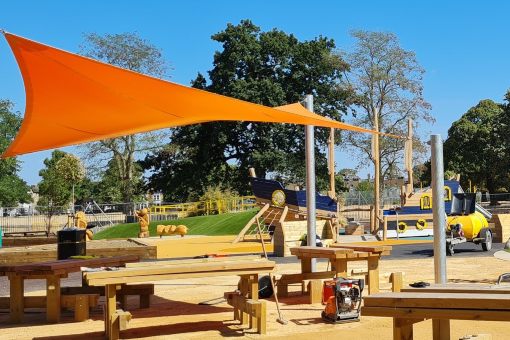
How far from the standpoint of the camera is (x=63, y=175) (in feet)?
143

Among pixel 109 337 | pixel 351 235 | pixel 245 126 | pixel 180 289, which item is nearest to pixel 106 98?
pixel 109 337

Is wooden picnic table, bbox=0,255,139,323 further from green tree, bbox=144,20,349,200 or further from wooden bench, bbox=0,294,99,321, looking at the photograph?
green tree, bbox=144,20,349,200

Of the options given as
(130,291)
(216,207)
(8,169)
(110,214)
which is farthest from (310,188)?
(8,169)

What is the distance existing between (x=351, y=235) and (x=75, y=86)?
19.1 metres

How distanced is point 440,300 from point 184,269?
343cm

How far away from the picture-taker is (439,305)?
389 centimetres

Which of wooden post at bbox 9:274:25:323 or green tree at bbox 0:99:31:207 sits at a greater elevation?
green tree at bbox 0:99:31:207

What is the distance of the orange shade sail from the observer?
6.50 meters

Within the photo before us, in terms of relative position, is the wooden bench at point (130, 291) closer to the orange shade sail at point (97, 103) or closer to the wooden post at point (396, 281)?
the orange shade sail at point (97, 103)

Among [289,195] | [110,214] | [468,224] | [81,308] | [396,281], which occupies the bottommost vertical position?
[81,308]

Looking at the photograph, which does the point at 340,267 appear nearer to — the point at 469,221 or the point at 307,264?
the point at 307,264

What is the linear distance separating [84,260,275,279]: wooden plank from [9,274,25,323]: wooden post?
181 cm

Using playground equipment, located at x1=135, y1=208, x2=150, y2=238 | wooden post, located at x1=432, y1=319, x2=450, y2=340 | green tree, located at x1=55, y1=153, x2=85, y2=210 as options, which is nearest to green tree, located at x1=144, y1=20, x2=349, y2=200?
green tree, located at x1=55, y1=153, x2=85, y2=210

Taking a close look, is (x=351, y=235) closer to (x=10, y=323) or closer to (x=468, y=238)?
(x=468, y=238)
